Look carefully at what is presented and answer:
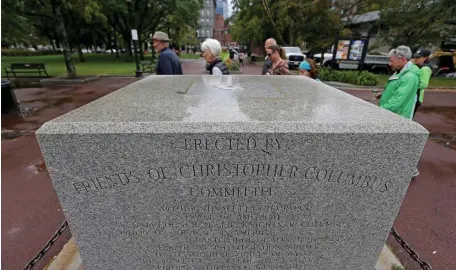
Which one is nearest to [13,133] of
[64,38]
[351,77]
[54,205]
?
[54,205]

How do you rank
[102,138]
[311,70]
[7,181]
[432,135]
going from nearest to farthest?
[102,138], [7,181], [311,70], [432,135]

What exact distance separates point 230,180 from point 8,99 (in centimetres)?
882

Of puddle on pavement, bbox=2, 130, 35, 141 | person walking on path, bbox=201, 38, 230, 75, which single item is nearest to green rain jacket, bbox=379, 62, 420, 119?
person walking on path, bbox=201, 38, 230, 75

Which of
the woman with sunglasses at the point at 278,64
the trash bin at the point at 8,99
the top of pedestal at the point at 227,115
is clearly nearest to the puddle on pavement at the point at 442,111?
the woman with sunglasses at the point at 278,64

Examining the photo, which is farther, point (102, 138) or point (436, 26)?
point (436, 26)

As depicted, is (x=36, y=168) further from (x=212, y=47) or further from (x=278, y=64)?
(x=278, y=64)

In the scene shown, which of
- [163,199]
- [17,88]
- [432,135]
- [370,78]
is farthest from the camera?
[370,78]

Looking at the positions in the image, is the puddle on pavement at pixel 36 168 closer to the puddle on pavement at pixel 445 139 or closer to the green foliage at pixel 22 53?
the puddle on pavement at pixel 445 139

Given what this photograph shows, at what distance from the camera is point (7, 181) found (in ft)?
13.8

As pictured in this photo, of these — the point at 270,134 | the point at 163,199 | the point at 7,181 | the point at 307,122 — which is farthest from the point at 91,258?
the point at 7,181

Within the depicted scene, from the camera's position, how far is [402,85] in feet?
10.8

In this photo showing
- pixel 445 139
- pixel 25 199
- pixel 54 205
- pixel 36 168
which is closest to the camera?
pixel 54 205

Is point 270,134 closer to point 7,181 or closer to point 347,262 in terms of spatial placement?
point 347,262

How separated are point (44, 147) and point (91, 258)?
1019mm
